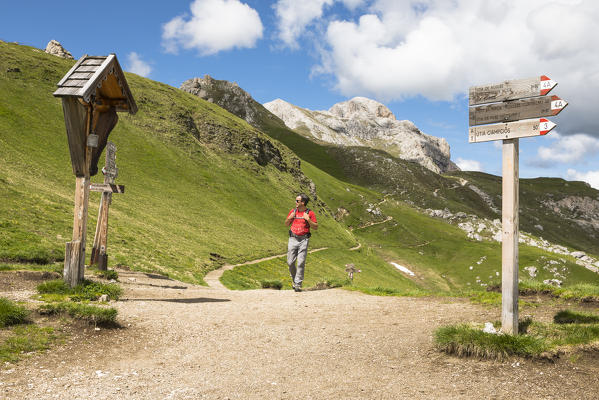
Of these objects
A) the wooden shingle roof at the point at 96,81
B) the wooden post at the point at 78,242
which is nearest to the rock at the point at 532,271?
the wooden shingle roof at the point at 96,81

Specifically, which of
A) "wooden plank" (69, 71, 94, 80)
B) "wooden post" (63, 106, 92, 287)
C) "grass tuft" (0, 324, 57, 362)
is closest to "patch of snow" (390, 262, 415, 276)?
"wooden post" (63, 106, 92, 287)

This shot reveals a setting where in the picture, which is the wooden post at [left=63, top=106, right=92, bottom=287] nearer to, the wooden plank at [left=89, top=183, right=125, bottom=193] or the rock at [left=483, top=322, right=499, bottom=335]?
the wooden plank at [left=89, top=183, right=125, bottom=193]

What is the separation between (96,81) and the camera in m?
12.8

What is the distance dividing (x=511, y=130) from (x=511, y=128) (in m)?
0.05

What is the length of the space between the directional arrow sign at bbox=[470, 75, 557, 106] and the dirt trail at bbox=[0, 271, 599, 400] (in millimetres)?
5547

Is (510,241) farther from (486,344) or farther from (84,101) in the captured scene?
(84,101)

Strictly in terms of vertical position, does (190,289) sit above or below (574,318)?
below

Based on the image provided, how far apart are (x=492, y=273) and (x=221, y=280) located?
92.4 metres

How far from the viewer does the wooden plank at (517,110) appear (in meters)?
8.62

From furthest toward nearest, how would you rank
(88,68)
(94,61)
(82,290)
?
(94,61) → (88,68) → (82,290)

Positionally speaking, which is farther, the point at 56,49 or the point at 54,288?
the point at 56,49

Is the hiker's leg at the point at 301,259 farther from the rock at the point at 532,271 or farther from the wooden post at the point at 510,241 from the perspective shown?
the rock at the point at 532,271

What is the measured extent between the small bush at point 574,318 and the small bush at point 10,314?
40.1 feet

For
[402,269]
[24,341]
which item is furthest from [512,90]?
[402,269]
